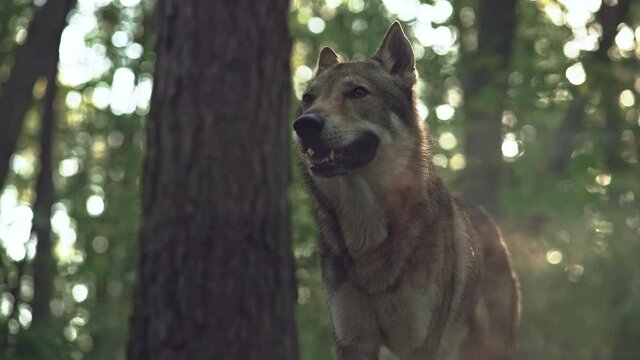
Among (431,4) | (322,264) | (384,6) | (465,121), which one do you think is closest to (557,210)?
(465,121)

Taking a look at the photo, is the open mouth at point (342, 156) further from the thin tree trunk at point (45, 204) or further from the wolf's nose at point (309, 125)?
the thin tree trunk at point (45, 204)

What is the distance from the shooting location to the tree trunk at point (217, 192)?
20.4 feet

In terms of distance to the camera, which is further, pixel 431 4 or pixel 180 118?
pixel 431 4

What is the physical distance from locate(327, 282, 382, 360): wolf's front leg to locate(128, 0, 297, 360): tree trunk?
304 mm

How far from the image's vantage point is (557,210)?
14.2 metres

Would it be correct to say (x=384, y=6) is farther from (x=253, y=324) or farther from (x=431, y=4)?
(x=253, y=324)

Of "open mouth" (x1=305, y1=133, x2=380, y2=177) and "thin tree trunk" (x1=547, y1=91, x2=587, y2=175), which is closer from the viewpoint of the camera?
"open mouth" (x1=305, y1=133, x2=380, y2=177)

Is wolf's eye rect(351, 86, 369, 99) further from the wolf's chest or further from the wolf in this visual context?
the wolf's chest

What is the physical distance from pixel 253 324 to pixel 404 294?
93 cm

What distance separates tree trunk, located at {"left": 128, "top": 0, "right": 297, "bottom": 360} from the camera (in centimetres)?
621

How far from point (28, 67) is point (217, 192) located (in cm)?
477

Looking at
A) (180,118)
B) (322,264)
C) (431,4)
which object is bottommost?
(322,264)

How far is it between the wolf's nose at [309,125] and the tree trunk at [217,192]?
13.5 inches

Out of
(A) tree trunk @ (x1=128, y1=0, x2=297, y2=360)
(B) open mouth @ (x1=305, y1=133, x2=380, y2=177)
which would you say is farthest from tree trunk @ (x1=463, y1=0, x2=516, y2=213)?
(A) tree trunk @ (x1=128, y1=0, x2=297, y2=360)
